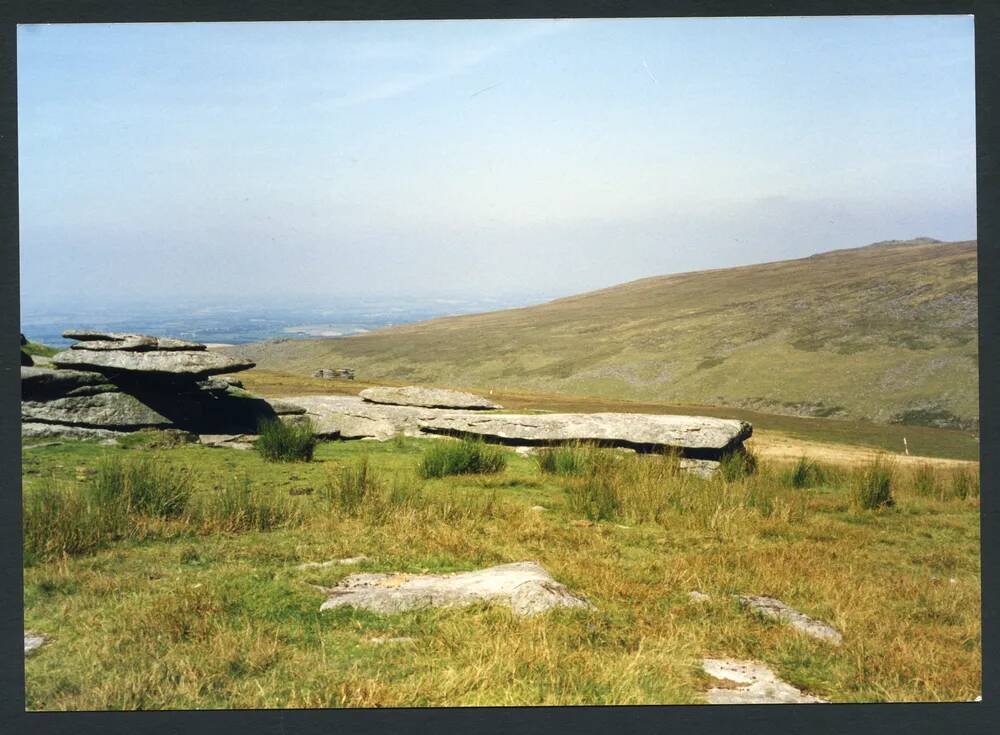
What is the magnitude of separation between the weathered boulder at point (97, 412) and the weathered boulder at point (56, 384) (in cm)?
12

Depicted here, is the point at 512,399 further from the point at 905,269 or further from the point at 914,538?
the point at 905,269

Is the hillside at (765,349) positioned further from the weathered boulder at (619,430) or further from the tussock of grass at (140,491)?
the tussock of grass at (140,491)

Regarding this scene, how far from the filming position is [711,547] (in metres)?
7.27

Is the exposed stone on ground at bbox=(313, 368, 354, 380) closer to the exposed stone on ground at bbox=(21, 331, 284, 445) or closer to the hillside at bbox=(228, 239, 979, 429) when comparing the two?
the hillside at bbox=(228, 239, 979, 429)

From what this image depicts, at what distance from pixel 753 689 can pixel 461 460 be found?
591cm

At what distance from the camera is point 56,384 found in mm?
11250

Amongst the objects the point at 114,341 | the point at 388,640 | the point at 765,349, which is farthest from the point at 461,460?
the point at 765,349

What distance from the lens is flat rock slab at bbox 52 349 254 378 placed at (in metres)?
11.6

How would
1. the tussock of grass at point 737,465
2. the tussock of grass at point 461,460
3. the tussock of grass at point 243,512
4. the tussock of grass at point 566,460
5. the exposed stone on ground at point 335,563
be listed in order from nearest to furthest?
1. the exposed stone on ground at point 335,563
2. the tussock of grass at point 243,512
3. the tussock of grass at point 461,460
4. the tussock of grass at point 566,460
5. the tussock of grass at point 737,465

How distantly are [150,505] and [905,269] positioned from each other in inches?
1122

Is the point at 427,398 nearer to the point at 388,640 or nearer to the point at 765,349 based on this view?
the point at 388,640

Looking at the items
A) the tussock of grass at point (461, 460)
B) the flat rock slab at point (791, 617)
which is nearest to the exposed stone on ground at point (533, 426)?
the tussock of grass at point (461, 460)

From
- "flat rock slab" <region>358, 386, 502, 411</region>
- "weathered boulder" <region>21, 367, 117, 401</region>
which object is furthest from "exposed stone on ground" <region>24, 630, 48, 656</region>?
"flat rock slab" <region>358, 386, 502, 411</region>

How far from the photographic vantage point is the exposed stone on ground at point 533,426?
11062mm
